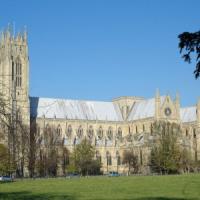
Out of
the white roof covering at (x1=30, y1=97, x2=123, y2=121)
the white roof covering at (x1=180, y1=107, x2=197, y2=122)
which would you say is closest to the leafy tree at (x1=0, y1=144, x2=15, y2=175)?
the white roof covering at (x1=30, y1=97, x2=123, y2=121)

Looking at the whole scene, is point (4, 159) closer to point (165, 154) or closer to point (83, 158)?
point (165, 154)

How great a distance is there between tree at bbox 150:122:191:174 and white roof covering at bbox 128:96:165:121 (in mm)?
15822

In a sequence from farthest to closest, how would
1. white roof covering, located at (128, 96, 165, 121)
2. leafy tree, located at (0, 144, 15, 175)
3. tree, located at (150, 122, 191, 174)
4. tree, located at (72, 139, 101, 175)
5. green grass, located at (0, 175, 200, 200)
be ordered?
white roof covering, located at (128, 96, 165, 121) < tree, located at (72, 139, 101, 175) < tree, located at (150, 122, 191, 174) < leafy tree, located at (0, 144, 15, 175) < green grass, located at (0, 175, 200, 200)

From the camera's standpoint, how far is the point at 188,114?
137375mm

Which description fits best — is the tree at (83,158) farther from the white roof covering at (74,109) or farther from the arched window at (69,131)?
the white roof covering at (74,109)

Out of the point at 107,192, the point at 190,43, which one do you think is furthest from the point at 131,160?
the point at 190,43

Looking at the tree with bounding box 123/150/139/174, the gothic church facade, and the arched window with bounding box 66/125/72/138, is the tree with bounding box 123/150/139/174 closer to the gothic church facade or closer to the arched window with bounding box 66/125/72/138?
the gothic church facade

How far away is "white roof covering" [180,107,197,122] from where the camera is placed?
135m

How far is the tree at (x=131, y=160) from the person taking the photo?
11881 centimetres

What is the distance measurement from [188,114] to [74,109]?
1084 inches

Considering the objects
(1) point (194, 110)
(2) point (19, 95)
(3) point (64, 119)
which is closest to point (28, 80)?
(2) point (19, 95)

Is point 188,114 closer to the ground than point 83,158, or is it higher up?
higher up

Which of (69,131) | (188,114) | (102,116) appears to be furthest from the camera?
(188,114)

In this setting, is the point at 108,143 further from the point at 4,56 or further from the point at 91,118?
the point at 4,56
